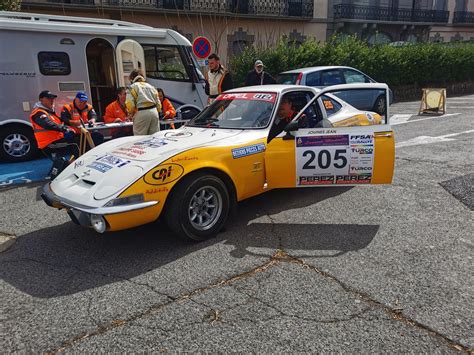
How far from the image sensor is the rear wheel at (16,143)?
24.7 feet

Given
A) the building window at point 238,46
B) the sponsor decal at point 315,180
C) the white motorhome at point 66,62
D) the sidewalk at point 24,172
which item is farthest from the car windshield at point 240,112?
the building window at point 238,46

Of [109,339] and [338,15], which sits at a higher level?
[338,15]

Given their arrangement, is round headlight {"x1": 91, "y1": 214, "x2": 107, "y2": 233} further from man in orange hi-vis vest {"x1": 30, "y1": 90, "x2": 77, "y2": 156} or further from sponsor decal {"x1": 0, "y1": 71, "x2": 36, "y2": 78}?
sponsor decal {"x1": 0, "y1": 71, "x2": 36, "y2": 78}

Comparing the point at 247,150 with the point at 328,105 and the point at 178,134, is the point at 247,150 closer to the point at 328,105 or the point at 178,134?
the point at 178,134

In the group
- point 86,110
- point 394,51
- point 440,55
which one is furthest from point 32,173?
point 440,55

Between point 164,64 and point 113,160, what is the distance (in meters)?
6.14

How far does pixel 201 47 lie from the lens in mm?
9633

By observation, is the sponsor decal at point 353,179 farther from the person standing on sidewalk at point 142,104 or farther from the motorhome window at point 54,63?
the motorhome window at point 54,63

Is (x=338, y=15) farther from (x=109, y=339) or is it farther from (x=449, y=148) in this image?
(x=109, y=339)

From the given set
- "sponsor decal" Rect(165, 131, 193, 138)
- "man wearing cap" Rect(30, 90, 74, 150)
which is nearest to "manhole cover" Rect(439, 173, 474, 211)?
"sponsor decal" Rect(165, 131, 193, 138)

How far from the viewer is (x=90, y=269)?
11.4ft

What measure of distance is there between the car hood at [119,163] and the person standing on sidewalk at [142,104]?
1856 mm

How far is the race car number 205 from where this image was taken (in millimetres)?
4328

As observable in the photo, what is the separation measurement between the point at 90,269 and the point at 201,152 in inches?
59.5
